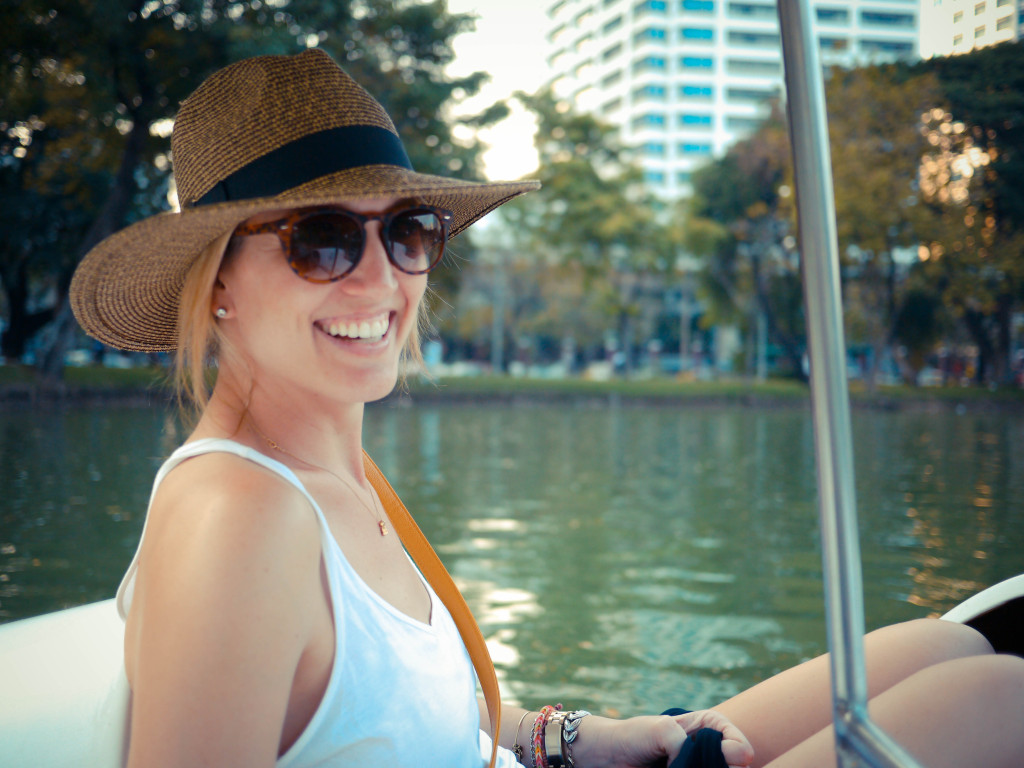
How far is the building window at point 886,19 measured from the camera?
121 cm

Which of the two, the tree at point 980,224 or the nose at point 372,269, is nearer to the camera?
the nose at point 372,269

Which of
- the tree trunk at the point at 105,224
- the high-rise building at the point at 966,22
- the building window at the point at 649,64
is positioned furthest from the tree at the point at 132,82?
the building window at the point at 649,64

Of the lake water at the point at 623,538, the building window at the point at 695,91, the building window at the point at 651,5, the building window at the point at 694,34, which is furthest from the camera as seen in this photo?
the building window at the point at 695,91

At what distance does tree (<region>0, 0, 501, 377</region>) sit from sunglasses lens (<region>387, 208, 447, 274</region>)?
11.0 meters

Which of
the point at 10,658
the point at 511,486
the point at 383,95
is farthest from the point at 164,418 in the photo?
the point at 10,658

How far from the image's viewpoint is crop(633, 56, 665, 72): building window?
56.1 meters

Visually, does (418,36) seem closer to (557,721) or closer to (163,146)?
(163,146)

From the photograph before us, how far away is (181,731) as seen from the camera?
0.80 meters

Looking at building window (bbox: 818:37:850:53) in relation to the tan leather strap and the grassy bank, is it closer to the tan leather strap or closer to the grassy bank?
the tan leather strap

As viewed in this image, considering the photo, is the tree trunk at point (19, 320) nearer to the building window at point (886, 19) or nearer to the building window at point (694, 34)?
the building window at point (886, 19)

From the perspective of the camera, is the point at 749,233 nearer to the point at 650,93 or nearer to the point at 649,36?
the point at 649,36

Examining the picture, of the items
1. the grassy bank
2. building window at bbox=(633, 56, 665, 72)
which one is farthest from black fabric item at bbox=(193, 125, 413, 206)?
building window at bbox=(633, 56, 665, 72)

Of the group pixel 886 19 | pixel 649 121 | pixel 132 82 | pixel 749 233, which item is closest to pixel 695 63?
pixel 649 121

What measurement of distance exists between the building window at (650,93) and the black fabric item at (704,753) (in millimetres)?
62398
